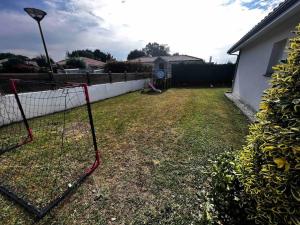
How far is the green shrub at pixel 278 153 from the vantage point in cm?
94

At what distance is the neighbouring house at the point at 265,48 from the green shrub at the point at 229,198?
2.92 meters

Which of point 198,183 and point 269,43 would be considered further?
point 269,43

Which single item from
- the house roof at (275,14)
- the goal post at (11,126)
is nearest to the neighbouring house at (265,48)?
the house roof at (275,14)

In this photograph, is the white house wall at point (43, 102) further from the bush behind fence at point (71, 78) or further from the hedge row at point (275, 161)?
the hedge row at point (275, 161)

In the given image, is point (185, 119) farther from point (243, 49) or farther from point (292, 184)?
point (243, 49)

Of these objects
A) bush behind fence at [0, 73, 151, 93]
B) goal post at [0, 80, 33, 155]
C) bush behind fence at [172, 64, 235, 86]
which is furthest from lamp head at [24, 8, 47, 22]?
bush behind fence at [172, 64, 235, 86]

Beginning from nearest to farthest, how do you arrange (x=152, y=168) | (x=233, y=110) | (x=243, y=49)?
(x=152, y=168) < (x=233, y=110) < (x=243, y=49)

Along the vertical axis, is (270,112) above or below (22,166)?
above

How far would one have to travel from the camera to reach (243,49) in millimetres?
8219

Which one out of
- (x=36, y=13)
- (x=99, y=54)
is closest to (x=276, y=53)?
(x=36, y=13)

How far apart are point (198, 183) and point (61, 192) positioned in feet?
6.53

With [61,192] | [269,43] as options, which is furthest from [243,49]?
[61,192]

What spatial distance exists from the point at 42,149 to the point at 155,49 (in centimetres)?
8477

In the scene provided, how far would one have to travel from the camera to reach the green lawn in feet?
6.53
